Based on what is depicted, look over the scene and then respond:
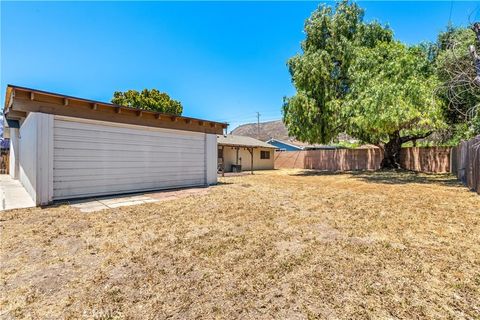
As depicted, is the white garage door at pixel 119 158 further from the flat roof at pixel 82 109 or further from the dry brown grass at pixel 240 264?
the dry brown grass at pixel 240 264

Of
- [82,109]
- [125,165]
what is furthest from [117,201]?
[82,109]

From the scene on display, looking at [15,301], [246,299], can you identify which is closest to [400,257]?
A: [246,299]

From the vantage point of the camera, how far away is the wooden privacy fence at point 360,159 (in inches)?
573

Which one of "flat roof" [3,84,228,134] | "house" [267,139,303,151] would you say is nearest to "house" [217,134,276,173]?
"house" [267,139,303,151]

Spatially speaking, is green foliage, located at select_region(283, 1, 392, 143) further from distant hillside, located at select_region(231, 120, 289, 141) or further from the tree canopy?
distant hillside, located at select_region(231, 120, 289, 141)

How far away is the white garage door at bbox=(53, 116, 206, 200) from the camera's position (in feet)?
20.1

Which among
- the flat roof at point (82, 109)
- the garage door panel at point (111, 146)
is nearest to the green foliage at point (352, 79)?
the flat roof at point (82, 109)

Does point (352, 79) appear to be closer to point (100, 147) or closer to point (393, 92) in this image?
point (393, 92)

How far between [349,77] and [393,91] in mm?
4126

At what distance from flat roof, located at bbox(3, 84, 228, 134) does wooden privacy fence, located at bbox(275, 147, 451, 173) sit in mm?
14120

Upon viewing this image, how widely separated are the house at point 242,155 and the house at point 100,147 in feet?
25.6

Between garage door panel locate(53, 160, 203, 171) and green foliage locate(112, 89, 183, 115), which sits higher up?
green foliage locate(112, 89, 183, 115)

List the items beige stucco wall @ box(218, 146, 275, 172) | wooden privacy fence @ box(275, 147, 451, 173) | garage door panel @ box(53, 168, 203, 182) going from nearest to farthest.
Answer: garage door panel @ box(53, 168, 203, 182) → wooden privacy fence @ box(275, 147, 451, 173) → beige stucco wall @ box(218, 146, 275, 172)

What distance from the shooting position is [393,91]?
9.55 m
